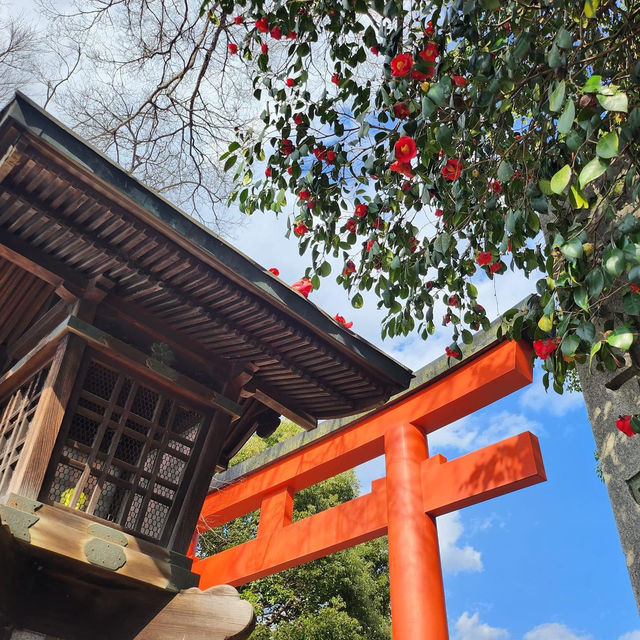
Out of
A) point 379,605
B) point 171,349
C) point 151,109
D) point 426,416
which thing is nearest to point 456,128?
point 171,349

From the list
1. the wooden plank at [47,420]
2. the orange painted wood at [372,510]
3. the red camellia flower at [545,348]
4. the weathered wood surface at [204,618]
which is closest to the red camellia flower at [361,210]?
the red camellia flower at [545,348]

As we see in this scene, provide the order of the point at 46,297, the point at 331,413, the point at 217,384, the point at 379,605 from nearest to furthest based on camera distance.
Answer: the point at 46,297 → the point at 217,384 → the point at 331,413 → the point at 379,605

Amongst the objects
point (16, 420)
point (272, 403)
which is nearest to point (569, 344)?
point (272, 403)

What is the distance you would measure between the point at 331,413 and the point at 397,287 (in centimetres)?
129

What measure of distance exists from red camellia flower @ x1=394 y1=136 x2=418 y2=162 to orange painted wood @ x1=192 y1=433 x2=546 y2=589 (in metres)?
2.91

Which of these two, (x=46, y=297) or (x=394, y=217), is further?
(x=46, y=297)

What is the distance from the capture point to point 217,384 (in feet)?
12.1

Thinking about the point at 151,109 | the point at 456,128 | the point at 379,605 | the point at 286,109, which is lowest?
the point at 456,128

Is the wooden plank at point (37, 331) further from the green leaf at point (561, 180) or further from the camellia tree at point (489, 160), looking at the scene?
the green leaf at point (561, 180)

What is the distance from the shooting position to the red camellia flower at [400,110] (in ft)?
8.22

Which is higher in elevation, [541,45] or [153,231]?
[541,45]

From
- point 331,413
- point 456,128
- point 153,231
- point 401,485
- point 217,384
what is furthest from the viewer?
point 401,485

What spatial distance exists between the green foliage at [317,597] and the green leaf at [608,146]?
9.68 metres

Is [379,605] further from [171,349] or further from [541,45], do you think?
[541,45]
